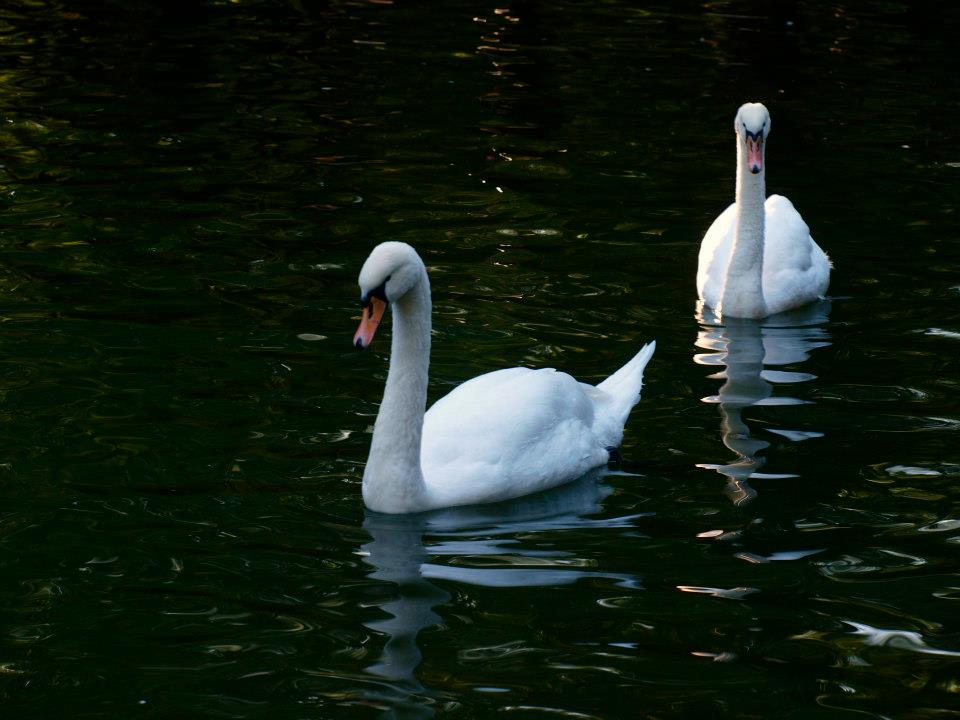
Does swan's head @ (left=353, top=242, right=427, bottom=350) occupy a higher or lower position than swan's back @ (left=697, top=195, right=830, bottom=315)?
higher

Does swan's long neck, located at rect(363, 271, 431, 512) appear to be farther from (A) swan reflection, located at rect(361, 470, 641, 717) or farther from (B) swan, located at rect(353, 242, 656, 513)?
(A) swan reflection, located at rect(361, 470, 641, 717)

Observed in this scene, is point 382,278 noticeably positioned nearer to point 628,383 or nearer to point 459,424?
point 459,424

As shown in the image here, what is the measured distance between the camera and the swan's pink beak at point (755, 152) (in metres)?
10.5

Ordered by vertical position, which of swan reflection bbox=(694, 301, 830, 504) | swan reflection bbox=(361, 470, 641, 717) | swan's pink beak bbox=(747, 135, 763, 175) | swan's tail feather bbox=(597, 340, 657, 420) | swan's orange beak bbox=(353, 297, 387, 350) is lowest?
swan reflection bbox=(361, 470, 641, 717)

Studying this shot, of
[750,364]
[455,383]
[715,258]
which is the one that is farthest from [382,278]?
[715,258]

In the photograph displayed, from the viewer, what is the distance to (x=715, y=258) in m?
11.0

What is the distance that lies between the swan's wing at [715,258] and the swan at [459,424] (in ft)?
8.08

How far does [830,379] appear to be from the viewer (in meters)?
9.22

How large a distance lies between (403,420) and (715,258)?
4.38 meters

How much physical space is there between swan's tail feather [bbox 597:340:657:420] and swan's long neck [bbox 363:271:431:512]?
1.42 metres

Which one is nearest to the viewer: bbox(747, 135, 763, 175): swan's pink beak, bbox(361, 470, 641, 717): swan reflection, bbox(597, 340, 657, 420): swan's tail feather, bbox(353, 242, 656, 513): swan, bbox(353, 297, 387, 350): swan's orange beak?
bbox(361, 470, 641, 717): swan reflection

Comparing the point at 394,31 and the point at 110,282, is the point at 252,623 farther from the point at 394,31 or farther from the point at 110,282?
the point at 394,31

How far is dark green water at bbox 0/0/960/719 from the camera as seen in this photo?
5.90m

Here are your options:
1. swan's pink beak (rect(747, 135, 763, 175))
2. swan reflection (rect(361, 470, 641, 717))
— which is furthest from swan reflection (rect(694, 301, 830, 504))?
swan's pink beak (rect(747, 135, 763, 175))
